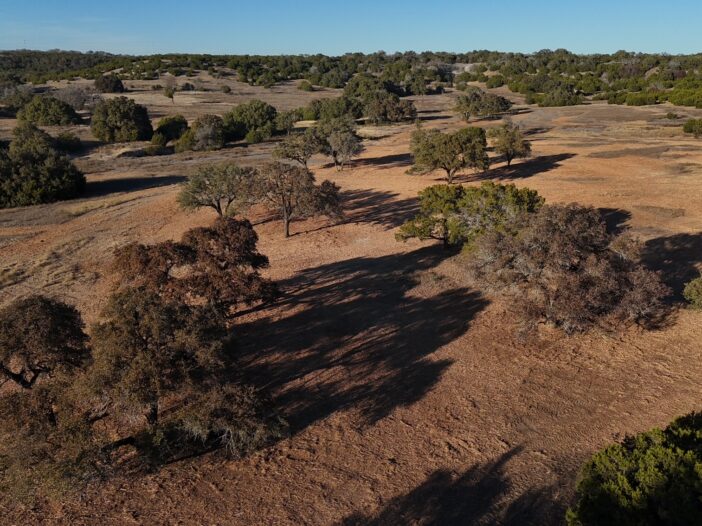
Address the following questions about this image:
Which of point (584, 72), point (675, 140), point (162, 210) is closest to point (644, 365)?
point (162, 210)

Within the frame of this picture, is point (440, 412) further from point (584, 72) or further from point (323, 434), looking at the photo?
point (584, 72)

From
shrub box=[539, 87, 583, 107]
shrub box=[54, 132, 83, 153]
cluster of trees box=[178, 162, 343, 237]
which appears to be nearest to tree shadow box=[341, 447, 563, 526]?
cluster of trees box=[178, 162, 343, 237]

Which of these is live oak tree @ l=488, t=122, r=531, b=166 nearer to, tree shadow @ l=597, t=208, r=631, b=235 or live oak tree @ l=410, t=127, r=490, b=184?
live oak tree @ l=410, t=127, r=490, b=184

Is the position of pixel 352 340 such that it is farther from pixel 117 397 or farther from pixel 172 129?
pixel 172 129

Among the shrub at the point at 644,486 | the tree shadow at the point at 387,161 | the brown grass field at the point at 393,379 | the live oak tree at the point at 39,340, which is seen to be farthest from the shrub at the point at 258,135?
the shrub at the point at 644,486

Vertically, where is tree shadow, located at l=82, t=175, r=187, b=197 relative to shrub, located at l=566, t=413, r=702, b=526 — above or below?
above
